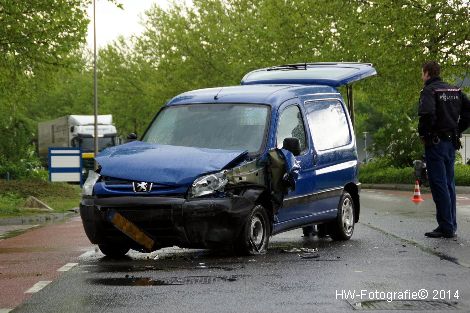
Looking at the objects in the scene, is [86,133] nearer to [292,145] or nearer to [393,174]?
[393,174]

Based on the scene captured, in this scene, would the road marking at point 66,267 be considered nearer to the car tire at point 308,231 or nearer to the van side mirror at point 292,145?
the van side mirror at point 292,145

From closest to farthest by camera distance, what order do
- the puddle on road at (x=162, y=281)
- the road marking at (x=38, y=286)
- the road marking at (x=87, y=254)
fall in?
1. the road marking at (x=38, y=286)
2. the puddle on road at (x=162, y=281)
3. the road marking at (x=87, y=254)

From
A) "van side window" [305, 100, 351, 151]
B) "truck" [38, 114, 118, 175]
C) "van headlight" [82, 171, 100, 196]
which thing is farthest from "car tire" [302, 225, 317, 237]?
"truck" [38, 114, 118, 175]

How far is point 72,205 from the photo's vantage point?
25984 millimetres

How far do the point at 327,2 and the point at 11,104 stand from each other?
14.0 m

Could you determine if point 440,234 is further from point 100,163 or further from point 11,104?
point 11,104

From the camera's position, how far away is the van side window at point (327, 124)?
12.9 metres

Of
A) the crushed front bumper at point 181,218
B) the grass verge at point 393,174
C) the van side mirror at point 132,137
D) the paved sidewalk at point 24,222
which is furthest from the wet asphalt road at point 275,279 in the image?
the grass verge at point 393,174

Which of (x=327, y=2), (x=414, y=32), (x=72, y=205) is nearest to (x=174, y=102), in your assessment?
(x=72, y=205)

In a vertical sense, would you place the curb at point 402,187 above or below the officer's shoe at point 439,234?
below

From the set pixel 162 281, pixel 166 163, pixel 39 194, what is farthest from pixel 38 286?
pixel 39 194

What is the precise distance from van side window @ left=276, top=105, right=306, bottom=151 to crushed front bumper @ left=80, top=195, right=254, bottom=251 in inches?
51.6

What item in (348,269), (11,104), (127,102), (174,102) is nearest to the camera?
(348,269)

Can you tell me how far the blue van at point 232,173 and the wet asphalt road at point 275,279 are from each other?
0.32 meters
